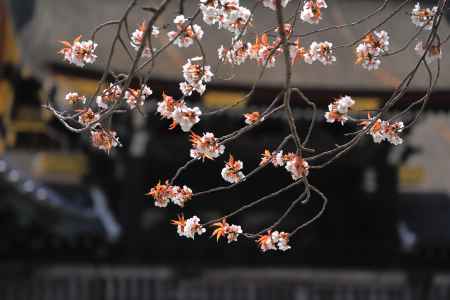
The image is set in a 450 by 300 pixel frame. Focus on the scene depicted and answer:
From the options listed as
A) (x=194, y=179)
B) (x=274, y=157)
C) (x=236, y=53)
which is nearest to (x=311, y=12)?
(x=236, y=53)

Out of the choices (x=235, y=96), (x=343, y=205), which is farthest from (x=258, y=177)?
(x=235, y=96)

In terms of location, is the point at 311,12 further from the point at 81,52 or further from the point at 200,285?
the point at 200,285

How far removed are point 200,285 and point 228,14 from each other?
307 inches

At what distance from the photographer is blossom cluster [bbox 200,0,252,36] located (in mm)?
4699

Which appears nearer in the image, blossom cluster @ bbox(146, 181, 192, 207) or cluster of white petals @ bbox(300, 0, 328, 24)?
cluster of white petals @ bbox(300, 0, 328, 24)

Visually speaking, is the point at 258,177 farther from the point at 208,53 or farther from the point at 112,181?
the point at 208,53

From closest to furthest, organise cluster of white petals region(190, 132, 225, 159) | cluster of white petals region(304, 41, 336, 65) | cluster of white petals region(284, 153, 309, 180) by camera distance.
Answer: cluster of white petals region(284, 153, 309, 180), cluster of white petals region(190, 132, 225, 159), cluster of white petals region(304, 41, 336, 65)

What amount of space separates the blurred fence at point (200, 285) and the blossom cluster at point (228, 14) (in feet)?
24.8

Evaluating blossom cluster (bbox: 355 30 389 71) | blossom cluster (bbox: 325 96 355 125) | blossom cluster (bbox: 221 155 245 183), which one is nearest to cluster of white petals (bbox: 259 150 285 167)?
blossom cluster (bbox: 221 155 245 183)

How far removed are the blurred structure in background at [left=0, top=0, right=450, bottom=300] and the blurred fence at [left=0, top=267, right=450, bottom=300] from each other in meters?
0.02

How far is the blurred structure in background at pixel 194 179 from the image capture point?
1073 cm

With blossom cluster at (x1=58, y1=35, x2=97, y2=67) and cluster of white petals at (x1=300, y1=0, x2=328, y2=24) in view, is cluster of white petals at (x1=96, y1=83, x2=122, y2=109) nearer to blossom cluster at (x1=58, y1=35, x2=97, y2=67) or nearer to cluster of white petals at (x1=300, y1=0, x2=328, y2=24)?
blossom cluster at (x1=58, y1=35, x2=97, y2=67)

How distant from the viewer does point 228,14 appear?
4.76 meters

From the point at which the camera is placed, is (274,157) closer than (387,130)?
Yes
